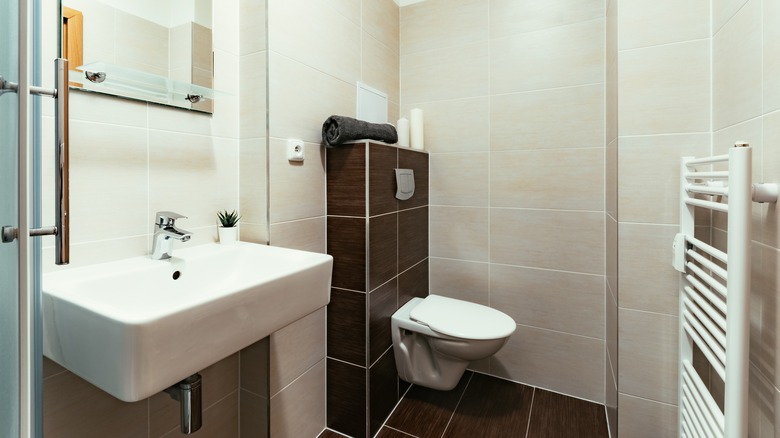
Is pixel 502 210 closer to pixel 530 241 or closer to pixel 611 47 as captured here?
pixel 530 241

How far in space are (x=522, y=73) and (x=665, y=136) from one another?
80 cm

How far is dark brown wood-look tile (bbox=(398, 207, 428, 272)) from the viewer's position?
5.62ft

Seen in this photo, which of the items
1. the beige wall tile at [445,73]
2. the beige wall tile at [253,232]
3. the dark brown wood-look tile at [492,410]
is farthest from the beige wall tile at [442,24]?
the dark brown wood-look tile at [492,410]

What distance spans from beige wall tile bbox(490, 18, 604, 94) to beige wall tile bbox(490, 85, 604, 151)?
5cm

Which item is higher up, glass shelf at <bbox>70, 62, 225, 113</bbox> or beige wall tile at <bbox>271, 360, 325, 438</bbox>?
glass shelf at <bbox>70, 62, 225, 113</bbox>

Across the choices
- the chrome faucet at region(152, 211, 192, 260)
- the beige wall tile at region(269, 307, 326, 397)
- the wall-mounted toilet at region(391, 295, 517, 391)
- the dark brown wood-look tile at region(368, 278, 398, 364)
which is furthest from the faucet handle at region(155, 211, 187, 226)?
the wall-mounted toilet at region(391, 295, 517, 391)

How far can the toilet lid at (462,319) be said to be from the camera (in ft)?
4.77

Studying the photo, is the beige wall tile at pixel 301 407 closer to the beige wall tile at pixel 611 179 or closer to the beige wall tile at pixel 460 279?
the beige wall tile at pixel 460 279

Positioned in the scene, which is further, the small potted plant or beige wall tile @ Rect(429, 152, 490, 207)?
beige wall tile @ Rect(429, 152, 490, 207)

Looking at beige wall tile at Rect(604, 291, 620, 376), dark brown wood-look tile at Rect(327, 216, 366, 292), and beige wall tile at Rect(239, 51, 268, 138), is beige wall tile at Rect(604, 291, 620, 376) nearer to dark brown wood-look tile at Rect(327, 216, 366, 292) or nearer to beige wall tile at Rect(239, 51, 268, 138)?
dark brown wood-look tile at Rect(327, 216, 366, 292)

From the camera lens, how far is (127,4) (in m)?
1.00

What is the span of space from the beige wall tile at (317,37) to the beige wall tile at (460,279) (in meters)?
1.12

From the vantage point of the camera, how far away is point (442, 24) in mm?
1977

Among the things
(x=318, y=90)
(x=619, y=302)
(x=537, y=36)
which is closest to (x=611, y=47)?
(x=537, y=36)
